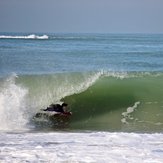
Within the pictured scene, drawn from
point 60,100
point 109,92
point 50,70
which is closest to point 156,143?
point 60,100

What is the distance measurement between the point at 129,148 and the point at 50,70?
1469 cm

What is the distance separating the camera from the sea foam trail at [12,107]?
37.7 feet

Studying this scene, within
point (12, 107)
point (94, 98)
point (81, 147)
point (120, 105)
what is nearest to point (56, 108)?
point (12, 107)

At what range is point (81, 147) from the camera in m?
8.41

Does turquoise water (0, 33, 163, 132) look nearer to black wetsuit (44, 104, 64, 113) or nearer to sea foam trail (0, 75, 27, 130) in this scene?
sea foam trail (0, 75, 27, 130)

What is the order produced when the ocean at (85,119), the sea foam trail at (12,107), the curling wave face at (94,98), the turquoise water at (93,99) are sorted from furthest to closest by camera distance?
the curling wave face at (94,98) < the turquoise water at (93,99) < the sea foam trail at (12,107) < the ocean at (85,119)

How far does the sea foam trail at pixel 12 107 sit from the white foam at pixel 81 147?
1748mm

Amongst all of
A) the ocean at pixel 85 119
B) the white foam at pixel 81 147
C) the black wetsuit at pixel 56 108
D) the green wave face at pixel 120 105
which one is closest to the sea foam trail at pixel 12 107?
the ocean at pixel 85 119

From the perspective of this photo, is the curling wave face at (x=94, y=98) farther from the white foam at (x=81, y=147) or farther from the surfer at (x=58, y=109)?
the white foam at (x=81, y=147)

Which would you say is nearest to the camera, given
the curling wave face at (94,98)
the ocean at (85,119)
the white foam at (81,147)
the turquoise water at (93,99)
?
the white foam at (81,147)

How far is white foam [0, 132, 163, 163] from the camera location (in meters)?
7.60

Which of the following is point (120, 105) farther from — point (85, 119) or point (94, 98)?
point (85, 119)

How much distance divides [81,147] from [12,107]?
4.98 meters

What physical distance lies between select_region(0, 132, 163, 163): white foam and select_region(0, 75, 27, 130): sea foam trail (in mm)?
1748
